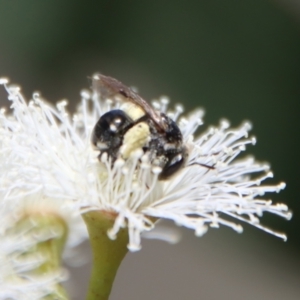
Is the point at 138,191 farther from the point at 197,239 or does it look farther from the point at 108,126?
the point at 197,239

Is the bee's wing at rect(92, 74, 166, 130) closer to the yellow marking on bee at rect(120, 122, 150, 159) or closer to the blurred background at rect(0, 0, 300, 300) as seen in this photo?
the yellow marking on bee at rect(120, 122, 150, 159)

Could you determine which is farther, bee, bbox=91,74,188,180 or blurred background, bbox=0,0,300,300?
blurred background, bbox=0,0,300,300

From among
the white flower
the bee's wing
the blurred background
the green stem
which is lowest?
the green stem

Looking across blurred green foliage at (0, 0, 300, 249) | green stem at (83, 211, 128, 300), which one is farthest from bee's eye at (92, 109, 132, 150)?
blurred green foliage at (0, 0, 300, 249)

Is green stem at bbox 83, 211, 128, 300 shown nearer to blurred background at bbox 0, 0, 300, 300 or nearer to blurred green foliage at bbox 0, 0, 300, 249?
blurred background at bbox 0, 0, 300, 300

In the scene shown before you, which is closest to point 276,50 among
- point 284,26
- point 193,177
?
point 284,26

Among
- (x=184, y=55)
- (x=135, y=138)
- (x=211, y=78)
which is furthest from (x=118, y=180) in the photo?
(x=184, y=55)

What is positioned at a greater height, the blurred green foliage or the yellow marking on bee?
the blurred green foliage
